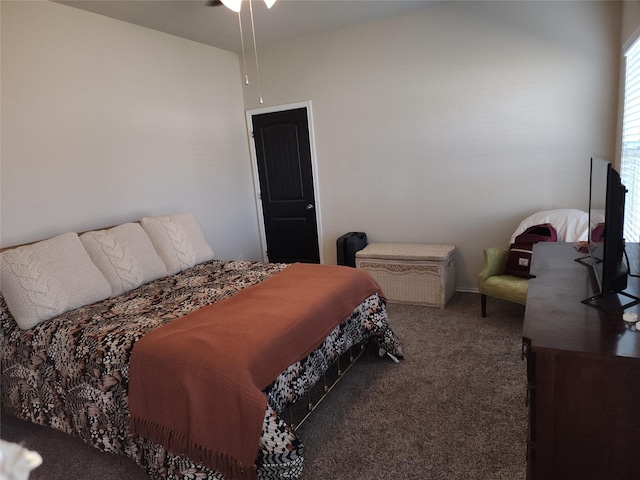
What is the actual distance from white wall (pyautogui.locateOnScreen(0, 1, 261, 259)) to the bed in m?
0.53

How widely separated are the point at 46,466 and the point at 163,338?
101 centimetres

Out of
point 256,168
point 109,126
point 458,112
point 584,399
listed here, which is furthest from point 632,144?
point 109,126

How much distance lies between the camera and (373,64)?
13.4 feet

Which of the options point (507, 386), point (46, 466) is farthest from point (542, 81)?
point (46, 466)

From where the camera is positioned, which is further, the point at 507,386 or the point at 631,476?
the point at 507,386

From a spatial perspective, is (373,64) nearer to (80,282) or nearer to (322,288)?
(322,288)

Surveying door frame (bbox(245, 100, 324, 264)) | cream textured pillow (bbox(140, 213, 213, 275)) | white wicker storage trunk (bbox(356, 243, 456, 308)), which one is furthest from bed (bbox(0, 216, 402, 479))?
door frame (bbox(245, 100, 324, 264))

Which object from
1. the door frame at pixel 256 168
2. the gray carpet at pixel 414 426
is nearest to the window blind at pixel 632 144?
the gray carpet at pixel 414 426

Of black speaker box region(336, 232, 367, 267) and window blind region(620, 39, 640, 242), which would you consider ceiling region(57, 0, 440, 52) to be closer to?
window blind region(620, 39, 640, 242)

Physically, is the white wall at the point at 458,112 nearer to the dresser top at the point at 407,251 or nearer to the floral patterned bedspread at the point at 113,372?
the dresser top at the point at 407,251

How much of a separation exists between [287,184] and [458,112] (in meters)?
2.01

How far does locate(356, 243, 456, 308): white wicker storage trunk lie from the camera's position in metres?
3.68

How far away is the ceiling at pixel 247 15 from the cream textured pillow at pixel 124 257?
1701 mm

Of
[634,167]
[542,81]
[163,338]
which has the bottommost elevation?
[163,338]
